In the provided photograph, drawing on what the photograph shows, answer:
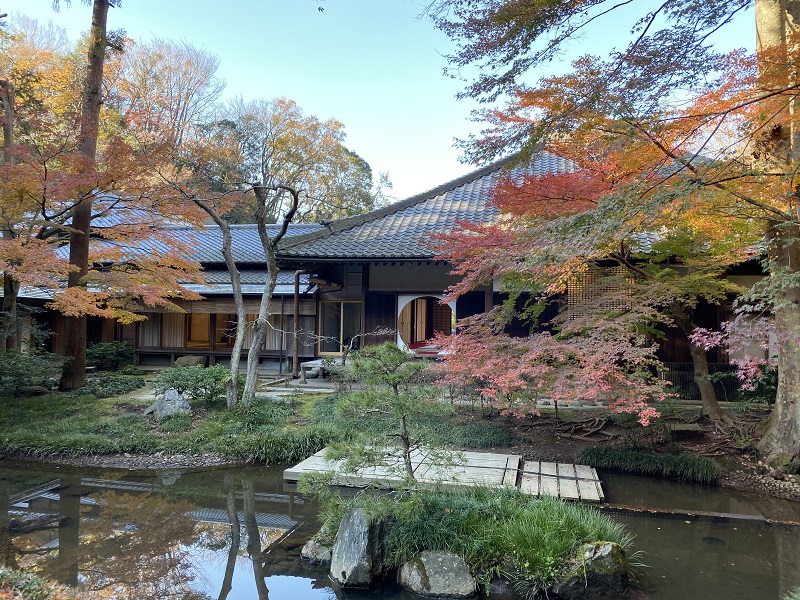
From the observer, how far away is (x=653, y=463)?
19.9ft

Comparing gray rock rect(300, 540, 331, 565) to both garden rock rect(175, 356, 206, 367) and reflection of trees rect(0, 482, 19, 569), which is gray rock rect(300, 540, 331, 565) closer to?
reflection of trees rect(0, 482, 19, 569)

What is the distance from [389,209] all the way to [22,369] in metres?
7.78

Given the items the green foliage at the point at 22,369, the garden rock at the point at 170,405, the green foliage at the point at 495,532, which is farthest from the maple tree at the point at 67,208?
the green foliage at the point at 495,532

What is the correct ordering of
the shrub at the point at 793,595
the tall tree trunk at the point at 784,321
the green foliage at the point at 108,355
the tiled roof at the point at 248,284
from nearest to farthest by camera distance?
the shrub at the point at 793,595
the tall tree trunk at the point at 784,321
the green foliage at the point at 108,355
the tiled roof at the point at 248,284

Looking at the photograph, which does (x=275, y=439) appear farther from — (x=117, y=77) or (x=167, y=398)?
(x=117, y=77)

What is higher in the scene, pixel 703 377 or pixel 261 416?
pixel 703 377

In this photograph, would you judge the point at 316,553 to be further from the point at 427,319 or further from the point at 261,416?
the point at 427,319

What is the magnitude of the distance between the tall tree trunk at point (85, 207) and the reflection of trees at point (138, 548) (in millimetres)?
5469

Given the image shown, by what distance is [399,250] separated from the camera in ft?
32.1

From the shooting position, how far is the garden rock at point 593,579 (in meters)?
3.53

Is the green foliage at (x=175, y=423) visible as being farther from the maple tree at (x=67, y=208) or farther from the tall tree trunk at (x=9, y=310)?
the tall tree trunk at (x=9, y=310)

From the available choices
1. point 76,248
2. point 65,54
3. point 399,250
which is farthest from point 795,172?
point 65,54

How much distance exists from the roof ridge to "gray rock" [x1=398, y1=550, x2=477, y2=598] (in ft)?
25.4

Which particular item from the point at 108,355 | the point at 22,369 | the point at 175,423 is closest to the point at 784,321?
the point at 175,423
